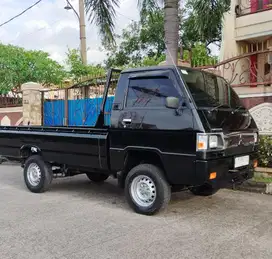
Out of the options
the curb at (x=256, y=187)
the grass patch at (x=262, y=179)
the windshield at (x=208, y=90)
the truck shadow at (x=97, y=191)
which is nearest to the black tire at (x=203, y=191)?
the truck shadow at (x=97, y=191)

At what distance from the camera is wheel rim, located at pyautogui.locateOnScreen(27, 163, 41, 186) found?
7586mm

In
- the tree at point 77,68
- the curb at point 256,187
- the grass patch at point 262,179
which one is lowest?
the curb at point 256,187

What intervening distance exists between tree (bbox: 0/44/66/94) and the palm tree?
337 inches

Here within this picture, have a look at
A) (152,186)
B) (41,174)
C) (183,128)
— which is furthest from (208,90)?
(41,174)

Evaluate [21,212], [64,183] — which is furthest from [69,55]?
[21,212]

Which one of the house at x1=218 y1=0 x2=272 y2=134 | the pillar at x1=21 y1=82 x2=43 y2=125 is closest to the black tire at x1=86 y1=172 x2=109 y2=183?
the house at x1=218 y1=0 x2=272 y2=134

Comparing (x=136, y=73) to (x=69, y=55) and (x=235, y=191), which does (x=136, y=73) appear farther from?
(x=69, y=55)

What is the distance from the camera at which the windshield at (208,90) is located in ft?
18.7

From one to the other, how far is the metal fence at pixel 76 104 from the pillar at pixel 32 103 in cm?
20

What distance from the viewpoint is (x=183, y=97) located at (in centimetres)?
551

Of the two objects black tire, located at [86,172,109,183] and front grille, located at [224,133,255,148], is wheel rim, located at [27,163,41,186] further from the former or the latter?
front grille, located at [224,133,255,148]

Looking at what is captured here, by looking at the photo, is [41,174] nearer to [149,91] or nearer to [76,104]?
[149,91]

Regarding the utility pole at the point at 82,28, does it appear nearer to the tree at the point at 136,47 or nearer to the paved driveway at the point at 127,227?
the tree at the point at 136,47

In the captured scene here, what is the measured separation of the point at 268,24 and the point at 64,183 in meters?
8.42
